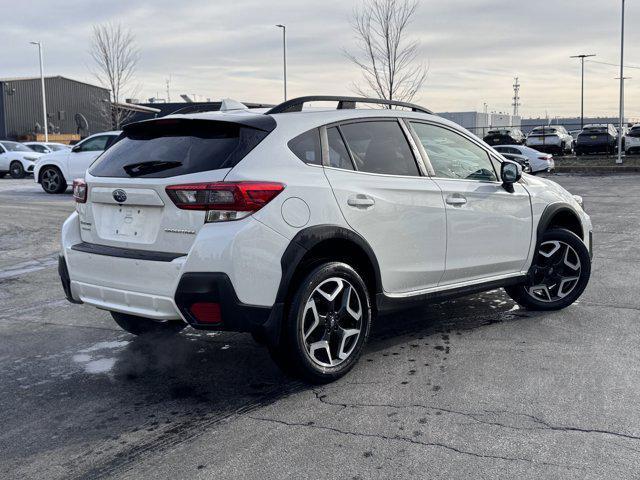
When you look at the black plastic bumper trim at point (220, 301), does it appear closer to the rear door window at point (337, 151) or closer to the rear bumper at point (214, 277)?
the rear bumper at point (214, 277)

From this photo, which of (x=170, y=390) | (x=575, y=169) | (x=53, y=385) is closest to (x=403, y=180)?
(x=170, y=390)

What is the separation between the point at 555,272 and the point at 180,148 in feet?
11.6

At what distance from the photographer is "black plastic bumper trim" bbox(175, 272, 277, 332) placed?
392 cm

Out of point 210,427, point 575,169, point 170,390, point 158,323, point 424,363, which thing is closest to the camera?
point 210,427

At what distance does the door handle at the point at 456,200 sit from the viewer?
5.16 meters

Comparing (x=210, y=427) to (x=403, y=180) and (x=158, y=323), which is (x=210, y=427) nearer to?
(x=158, y=323)

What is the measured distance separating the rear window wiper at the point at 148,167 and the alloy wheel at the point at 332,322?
1.12m

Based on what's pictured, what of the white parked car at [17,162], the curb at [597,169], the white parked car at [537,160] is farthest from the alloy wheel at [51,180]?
the curb at [597,169]

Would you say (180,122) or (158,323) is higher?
(180,122)

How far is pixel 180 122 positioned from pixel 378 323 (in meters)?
2.43

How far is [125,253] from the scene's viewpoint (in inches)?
167

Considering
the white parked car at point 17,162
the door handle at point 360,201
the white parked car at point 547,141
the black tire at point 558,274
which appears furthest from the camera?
the white parked car at point 547,141

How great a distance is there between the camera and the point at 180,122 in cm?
445

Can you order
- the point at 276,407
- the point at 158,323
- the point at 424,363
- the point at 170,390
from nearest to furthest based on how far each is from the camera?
the point at 276,407 < the point at 170,390 < the point at 424,363 < the point at 158,323
